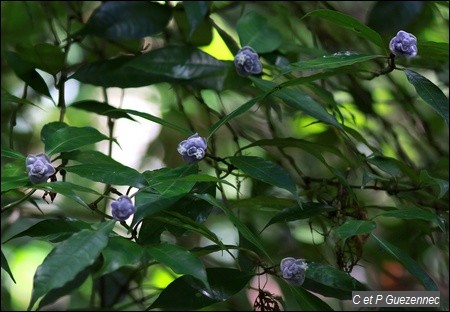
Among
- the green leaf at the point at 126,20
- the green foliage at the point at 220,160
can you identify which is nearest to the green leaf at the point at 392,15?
the green foliage at the point at 220,160

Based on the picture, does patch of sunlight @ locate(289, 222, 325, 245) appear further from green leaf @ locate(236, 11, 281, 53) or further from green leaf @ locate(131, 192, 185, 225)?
green leaf @ locate(131, 192, 185, 225)

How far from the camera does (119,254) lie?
0.58 metres

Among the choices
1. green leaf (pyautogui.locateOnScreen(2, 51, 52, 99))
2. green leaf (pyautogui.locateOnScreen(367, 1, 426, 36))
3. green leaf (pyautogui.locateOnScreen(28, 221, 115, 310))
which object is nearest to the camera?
green leaf (pyautogui.locateOnScreen(28, 221, 115, 310))

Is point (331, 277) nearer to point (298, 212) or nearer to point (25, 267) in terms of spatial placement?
point (298, 212)

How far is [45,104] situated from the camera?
1.63m

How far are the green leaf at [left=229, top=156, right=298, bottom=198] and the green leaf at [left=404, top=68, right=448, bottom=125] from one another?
15 centimetres

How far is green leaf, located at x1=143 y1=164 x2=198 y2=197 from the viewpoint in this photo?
0.62 m

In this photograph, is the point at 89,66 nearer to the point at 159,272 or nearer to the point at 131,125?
the point at 159,272

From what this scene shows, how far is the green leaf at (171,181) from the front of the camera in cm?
62

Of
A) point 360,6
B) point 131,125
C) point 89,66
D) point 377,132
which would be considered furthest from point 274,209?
point 131,125

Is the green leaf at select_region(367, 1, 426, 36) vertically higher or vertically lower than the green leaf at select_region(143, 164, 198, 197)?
higher

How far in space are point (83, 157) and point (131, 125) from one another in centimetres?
115

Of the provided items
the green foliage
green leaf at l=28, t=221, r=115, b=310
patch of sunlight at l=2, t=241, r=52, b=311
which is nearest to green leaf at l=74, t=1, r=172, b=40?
the green foliage

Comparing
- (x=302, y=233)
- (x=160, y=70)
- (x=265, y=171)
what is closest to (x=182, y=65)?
(x=160, y=70)
